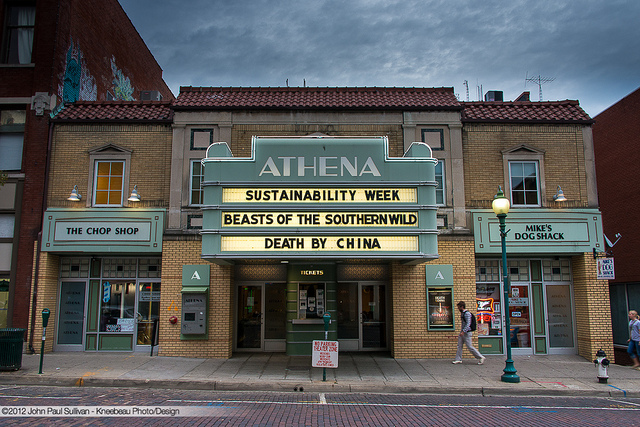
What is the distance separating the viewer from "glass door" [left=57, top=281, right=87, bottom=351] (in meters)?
15.1

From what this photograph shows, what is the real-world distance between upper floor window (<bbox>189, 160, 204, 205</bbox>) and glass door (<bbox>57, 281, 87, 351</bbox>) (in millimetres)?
4624

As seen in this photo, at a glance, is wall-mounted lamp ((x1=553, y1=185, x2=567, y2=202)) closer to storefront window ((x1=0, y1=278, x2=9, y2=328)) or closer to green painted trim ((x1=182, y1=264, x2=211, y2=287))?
green painted trim ((x1=182, y1=264, x2=211, y2=287))

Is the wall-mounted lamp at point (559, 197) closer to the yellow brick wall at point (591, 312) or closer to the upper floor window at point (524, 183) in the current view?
the upper floor window at point (524, 183)

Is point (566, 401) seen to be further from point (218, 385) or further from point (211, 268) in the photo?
point (211, 268)

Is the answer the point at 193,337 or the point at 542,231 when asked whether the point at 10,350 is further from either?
the point at 542,231

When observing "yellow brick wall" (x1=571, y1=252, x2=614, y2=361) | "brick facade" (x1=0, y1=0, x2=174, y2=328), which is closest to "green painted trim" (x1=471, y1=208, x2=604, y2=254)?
"yellow brick wall" (x1=571, y1=252, x2=614, y2=361)

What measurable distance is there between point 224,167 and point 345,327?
7174mm

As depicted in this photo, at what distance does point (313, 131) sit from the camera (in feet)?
50.3

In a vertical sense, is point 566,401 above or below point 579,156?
below

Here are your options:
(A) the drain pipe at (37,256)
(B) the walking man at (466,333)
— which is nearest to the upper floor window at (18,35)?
(A) the drain pipe at (37,256)

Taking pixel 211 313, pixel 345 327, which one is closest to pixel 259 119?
pixel 211 313

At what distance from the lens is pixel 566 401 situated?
10258 millimetres

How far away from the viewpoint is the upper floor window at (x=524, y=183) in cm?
1531

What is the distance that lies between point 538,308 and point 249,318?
960 cm
